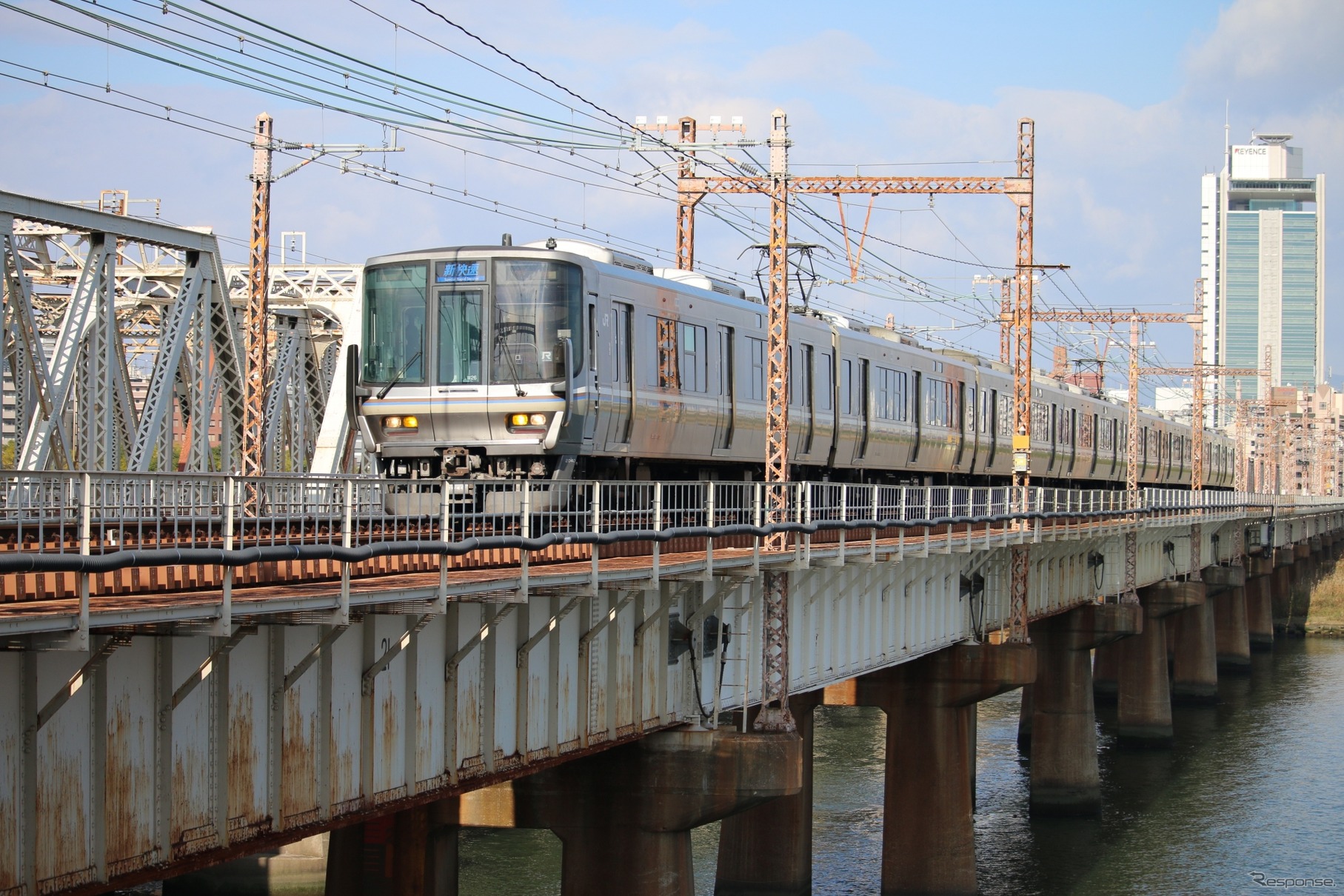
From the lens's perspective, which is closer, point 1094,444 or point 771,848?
point 771,848

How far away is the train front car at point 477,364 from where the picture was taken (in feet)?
72.2

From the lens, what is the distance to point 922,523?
26531 millimetres

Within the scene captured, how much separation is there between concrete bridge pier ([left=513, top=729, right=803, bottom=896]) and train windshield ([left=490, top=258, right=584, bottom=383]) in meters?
5.15

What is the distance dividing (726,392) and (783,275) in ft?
18.3

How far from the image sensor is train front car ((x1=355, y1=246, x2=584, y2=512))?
2200 cm

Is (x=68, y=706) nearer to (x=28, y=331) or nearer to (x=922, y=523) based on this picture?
(x=28, y=331)

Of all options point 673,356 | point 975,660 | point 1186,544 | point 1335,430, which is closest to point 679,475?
point 673,356

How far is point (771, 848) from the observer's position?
1262 inches

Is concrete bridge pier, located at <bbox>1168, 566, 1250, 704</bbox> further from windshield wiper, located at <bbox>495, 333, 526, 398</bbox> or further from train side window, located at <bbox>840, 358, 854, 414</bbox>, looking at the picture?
windshield wiper, located at <bbox>495, 333, 526, 398</bbox>

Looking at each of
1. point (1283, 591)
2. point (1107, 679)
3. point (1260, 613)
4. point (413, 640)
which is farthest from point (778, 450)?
Answer: point (1283, 591)

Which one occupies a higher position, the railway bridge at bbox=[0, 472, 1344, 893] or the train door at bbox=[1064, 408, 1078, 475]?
the train door at bbox=[1064, 408, 1078, 475]

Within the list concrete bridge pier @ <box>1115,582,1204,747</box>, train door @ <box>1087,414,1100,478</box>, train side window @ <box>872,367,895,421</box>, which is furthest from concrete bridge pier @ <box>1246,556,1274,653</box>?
train side window @ <box>872,367,895,421</box>

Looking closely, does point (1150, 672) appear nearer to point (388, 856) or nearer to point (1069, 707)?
point (1069, 707)

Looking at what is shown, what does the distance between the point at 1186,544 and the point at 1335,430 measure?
135 m
